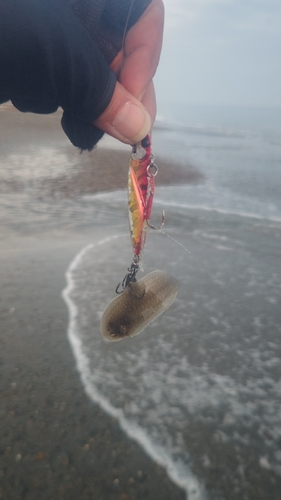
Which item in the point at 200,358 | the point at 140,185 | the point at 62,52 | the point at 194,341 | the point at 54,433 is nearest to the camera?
the point at 62,52

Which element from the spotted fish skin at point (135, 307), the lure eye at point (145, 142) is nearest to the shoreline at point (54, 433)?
the spotted fish skin at point (135, 307)

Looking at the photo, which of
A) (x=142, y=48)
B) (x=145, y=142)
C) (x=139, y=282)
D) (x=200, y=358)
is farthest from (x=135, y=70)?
(x=200, y=358)

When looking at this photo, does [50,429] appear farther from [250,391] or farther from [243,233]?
[243,233]

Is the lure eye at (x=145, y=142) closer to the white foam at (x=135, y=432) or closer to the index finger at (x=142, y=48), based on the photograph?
the index finger at (x=142, y=48)

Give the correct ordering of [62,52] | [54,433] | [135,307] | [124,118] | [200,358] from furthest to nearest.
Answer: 1. [200,358]
2. [54,433]
3. [135,307]
4. [124,118]
5. [62,52]

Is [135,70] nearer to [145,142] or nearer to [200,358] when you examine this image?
[145,142]

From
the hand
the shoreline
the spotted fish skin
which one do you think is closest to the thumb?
the hand
